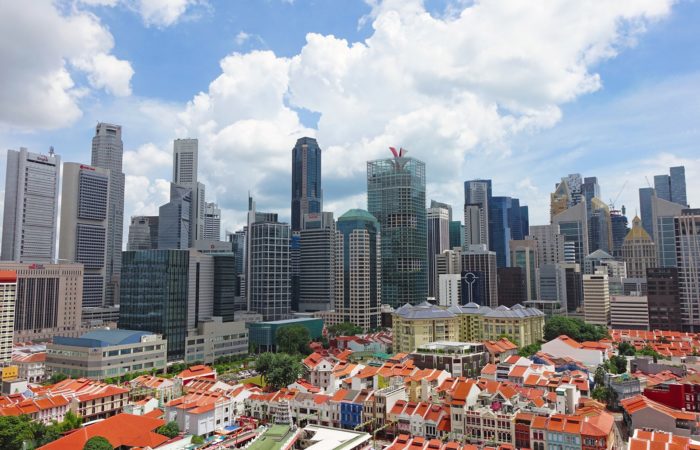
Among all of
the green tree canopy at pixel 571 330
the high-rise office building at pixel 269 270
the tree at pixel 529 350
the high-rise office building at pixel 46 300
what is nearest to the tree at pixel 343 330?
the high-rise office building at pixel 269 270

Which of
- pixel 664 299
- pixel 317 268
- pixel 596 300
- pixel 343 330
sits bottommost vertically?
pixel 343 330

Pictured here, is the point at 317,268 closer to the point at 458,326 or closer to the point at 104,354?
the point at 458,326

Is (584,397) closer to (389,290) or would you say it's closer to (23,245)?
(389,290)

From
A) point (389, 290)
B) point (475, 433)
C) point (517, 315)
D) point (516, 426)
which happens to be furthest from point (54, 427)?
point (389, 290)

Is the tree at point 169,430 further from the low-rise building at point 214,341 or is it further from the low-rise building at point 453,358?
the low-rise building at point 214,341

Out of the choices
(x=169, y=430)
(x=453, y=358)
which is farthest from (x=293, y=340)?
(x=169, y=430)

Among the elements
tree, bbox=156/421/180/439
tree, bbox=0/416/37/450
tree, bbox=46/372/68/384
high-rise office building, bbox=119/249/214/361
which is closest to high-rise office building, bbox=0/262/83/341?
high-rise office building, bbox=119/249/214/361
